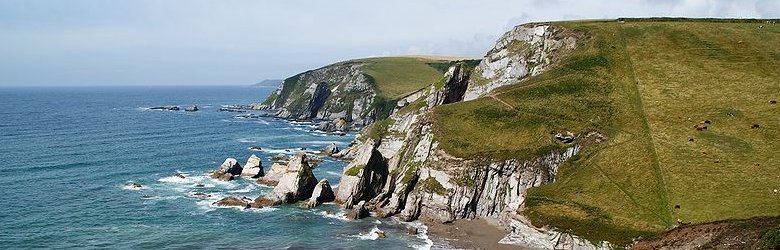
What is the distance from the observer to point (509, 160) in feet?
297

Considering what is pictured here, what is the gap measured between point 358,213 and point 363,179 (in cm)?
1021

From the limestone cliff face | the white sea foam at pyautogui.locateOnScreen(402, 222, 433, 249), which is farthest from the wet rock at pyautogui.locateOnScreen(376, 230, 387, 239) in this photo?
the limestone cliff face

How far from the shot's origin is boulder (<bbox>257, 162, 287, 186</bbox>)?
115606mm

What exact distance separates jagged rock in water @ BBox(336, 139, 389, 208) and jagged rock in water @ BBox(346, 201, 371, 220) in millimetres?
4649

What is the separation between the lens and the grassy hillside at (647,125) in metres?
76.5

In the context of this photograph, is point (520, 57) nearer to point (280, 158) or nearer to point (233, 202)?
point (280, 158)

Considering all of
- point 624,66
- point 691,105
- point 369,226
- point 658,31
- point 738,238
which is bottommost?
point 369,226

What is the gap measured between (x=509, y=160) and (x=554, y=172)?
23.5 feet

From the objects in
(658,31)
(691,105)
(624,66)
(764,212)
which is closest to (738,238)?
(764,212)

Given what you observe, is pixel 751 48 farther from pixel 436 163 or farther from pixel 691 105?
pixel 436 163

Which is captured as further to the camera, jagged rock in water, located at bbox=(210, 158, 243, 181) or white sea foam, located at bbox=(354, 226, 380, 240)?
jagged rock in water, located at bbox=(210, 158, 243, 181)

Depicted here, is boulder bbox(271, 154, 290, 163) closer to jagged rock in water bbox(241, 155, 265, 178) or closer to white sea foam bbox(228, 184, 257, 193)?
jagged rock in water bbox(241, 155, 265, 178)

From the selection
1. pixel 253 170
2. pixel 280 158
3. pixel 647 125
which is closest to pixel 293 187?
pixel 253 170

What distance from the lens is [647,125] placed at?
98.0m
